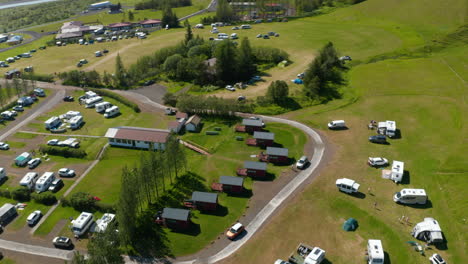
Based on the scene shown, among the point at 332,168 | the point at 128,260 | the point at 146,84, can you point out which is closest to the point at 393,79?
the point at 332,168

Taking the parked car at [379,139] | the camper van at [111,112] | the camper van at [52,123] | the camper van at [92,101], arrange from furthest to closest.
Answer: the camper van at [92,101], the camper van at [111,112], the camper van at [52,123], the parked car at [379,139]

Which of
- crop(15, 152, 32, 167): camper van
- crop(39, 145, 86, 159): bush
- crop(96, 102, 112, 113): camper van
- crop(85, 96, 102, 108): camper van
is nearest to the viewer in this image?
crop(15, 152, 32, 167): camper van

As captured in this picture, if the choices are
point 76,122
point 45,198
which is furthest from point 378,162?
point 76,122

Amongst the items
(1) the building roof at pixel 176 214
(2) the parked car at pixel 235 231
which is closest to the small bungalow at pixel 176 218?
(1) the building roof at pixel 176 214

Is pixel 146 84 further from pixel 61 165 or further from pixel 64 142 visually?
pixel 61 165

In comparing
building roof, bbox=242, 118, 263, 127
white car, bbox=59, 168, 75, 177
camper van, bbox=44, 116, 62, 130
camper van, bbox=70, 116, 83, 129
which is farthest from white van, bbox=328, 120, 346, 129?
camper van, bbox=44, 116, 62, 130

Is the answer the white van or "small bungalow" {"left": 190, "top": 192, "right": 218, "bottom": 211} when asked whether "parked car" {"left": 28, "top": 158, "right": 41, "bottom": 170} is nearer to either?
"small bungalow" {"left": 190, "top": 192, "right": 218, "bottom": 211}

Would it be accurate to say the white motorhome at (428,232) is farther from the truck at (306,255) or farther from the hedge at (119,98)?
the hedge at (119,98)
